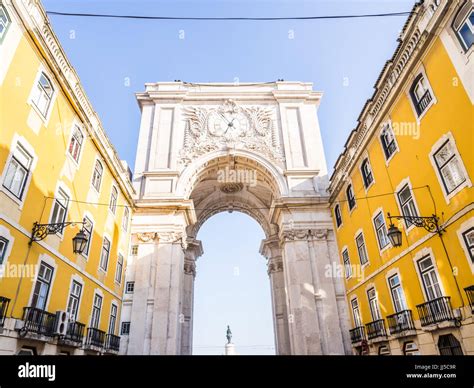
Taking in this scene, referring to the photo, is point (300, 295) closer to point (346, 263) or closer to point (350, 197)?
point (346, 263)

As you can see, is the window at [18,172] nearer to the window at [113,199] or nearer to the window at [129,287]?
the window at [113,199]

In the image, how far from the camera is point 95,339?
14.9 meters

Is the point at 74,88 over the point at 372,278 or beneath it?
over

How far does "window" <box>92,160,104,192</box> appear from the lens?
16.2 m

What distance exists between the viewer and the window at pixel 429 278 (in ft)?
36.6

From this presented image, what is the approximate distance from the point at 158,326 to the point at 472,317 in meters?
17.0

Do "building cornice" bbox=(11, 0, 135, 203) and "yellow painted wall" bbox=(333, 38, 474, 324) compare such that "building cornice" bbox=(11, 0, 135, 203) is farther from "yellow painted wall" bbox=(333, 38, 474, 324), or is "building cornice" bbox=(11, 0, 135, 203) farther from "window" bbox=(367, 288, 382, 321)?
"window" bbox=(367, 288, 382, 321)

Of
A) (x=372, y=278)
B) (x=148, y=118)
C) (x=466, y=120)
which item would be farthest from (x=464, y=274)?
(x=148, y=118)

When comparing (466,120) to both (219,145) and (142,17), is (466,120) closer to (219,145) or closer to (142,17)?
(142,17)

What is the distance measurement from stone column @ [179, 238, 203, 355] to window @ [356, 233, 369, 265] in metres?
17.0

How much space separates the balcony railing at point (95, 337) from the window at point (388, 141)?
16.1 metres

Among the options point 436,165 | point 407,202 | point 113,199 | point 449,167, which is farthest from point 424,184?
point 113,199

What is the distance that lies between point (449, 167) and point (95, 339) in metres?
16.6
